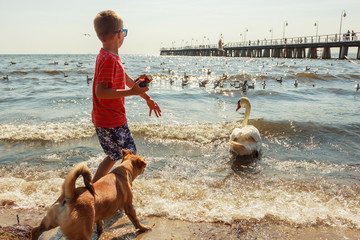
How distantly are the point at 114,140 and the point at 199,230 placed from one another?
4.54ft

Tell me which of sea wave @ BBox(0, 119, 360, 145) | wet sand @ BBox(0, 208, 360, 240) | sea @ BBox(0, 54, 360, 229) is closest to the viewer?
wet sand @ BBox(0, 208, 360, 240)

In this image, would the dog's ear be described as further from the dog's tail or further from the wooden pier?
the wooden pier

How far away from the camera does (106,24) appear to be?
2.79 m

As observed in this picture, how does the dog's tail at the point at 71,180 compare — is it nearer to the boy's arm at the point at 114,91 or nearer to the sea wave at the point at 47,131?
the boy's arm at the point at 114,91

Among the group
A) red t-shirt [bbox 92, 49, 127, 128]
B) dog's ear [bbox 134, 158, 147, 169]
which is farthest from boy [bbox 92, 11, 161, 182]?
dog's ear [bbox 134, 158, 147, 169]

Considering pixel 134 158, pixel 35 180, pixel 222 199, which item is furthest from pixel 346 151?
pixel 35 180

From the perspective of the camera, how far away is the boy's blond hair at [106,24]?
277 centimetres

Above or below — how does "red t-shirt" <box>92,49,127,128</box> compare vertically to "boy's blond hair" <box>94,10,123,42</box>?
below

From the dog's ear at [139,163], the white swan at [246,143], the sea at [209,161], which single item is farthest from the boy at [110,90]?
the white swan at [246,143]

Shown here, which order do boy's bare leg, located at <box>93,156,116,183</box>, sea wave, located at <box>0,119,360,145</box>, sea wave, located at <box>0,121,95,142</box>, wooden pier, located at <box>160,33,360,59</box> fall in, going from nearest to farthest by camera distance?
boy's bare leg, located at <box>93,156,116,183</box> → sea wave, located at <box>0,121,95,142</box> → sea wave, located at <box>0,119,360,145</box> → wooden pier, located at <box>160,33,360,59</box>

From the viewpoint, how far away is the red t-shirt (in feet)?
9.04

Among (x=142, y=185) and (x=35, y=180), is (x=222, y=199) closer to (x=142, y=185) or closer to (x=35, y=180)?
(x=142, y=185)

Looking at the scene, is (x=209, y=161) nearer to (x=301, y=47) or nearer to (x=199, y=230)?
(x=199, y=230)

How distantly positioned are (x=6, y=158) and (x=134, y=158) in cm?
360
